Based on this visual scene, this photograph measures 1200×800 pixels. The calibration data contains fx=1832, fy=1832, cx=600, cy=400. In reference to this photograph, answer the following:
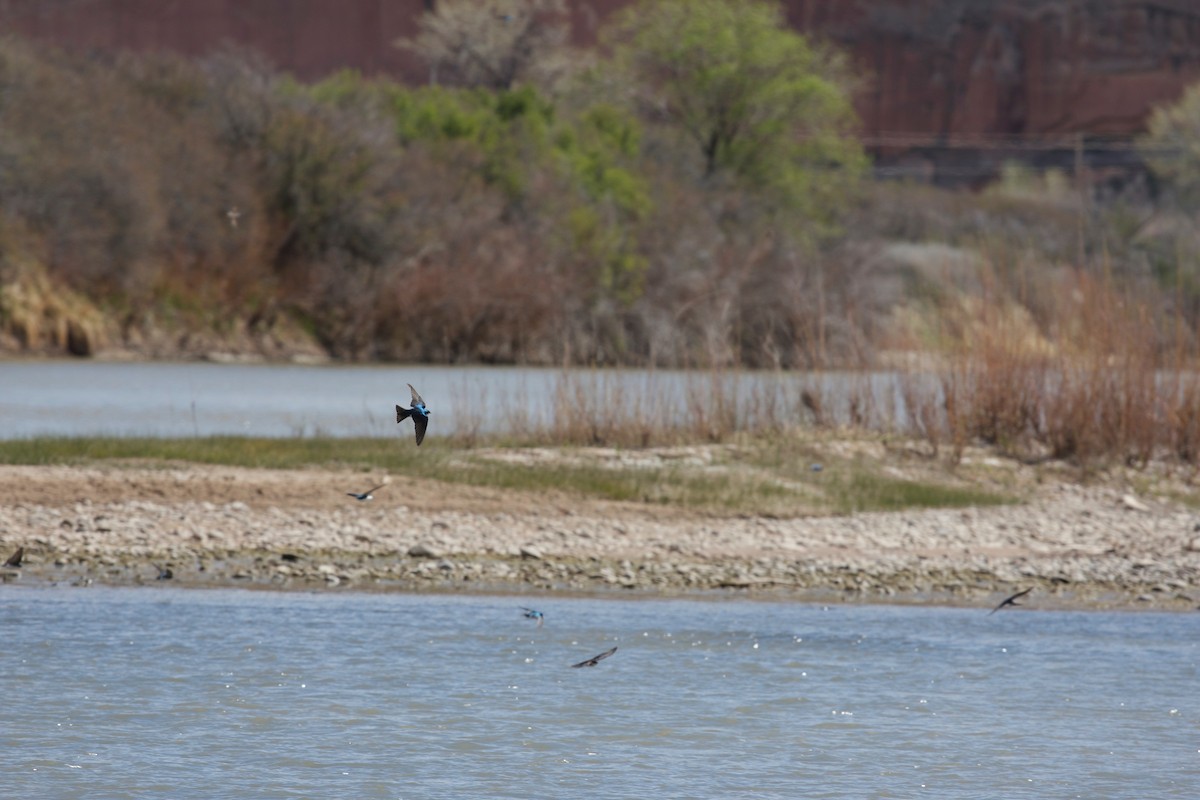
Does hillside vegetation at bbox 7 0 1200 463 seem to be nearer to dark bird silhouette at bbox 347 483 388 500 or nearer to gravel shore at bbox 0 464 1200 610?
gravel shore at bbox 0 464 1200 610

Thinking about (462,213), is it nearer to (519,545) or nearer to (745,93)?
(745,93)

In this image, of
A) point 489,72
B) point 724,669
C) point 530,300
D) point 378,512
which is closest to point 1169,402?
point 378,512

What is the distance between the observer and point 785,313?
47031mm

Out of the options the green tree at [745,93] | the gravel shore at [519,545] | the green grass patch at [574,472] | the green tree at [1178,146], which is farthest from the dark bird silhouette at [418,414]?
the green tree at [1178,146]

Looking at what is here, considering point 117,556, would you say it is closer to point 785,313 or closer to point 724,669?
point 724,669

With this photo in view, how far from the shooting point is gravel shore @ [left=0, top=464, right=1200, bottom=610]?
14.7m

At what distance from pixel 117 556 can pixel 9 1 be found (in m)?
88.5

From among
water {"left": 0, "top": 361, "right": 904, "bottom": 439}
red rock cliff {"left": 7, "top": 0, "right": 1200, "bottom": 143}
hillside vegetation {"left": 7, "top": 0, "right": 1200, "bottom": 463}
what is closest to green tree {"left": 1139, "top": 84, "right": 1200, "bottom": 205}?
red rock cliff {"left": 7, "top": 0, "right": 1200, "bottom": 143}

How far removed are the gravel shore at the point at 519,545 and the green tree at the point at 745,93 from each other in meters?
38.8

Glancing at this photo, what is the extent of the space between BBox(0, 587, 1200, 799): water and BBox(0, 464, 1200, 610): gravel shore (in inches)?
29.4

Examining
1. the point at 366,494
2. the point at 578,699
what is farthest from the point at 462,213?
the point at 578,699

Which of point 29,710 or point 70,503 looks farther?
point 70,503

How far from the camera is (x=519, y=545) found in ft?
52.2

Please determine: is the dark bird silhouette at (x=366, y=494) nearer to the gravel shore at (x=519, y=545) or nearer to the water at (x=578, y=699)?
the gravel shore at (x=519, y=545)
